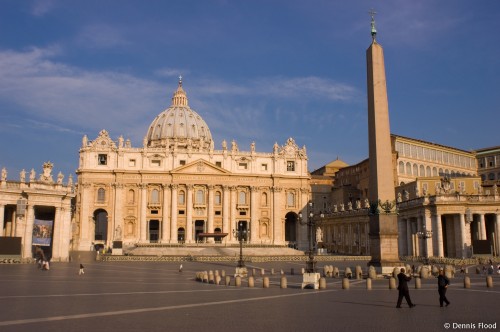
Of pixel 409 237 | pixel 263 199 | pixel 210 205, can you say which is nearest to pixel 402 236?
pixel 409 237

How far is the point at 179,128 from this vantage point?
4569 inches

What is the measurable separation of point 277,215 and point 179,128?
4149cm

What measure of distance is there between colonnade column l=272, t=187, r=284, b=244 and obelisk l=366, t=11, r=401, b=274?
2283 inches

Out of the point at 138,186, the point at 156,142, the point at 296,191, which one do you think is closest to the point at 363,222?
the point at 296,191

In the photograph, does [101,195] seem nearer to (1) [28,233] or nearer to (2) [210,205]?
(2) [210,205]

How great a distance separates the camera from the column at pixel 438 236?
44.9m

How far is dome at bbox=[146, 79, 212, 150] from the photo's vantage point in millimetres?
114688

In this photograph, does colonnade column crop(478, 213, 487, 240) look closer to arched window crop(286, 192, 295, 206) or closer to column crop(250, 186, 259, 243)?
column crop(250, 186, 259, 243)

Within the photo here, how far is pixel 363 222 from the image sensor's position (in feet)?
203

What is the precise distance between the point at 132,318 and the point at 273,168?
72.4m

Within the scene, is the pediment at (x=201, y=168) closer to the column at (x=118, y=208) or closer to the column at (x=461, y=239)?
the column at (x=118, y=208)

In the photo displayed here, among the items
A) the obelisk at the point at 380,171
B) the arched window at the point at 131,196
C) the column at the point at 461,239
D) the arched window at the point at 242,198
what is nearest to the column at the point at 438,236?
the column at the point at 461,239

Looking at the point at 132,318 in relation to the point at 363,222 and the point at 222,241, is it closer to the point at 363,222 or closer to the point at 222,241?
the point at 363,222

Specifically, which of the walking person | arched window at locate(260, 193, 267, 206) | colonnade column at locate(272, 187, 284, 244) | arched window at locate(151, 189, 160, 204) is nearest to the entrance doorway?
arched window at locate(151, 189, 160, 204)
